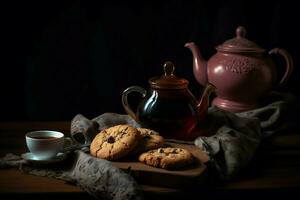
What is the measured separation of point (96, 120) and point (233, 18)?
1.82 ft

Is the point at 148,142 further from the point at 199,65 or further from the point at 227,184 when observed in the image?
the point at 199,65

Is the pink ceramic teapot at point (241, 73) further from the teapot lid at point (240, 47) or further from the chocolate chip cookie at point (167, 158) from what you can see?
the chocolate chip cookie at point (167, 158)

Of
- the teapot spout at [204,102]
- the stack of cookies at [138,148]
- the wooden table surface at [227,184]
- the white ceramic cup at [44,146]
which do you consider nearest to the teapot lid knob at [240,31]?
the teapot spout at [204,102]

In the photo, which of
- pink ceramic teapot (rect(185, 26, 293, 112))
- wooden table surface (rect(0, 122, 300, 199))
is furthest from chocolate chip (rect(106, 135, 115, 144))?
pink ceramic teapot (rect(185, 26, 293, 112))

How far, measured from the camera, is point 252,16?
1636 millimetres

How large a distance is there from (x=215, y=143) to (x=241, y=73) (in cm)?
30

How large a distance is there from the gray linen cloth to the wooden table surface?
0.02 metres

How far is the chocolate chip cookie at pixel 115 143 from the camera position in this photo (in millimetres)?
1087

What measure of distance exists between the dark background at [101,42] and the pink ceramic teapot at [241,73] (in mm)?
183

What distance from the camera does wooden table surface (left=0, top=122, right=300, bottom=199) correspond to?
3.31 ft

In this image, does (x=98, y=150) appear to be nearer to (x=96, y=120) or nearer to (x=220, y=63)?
(x=96, y=120)

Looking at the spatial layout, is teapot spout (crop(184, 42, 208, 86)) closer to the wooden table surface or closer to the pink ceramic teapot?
the pink ceramic teapot

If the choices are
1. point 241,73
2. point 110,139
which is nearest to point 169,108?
point 110,139

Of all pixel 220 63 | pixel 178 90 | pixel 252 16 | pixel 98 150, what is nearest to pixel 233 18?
pixel 252 16
